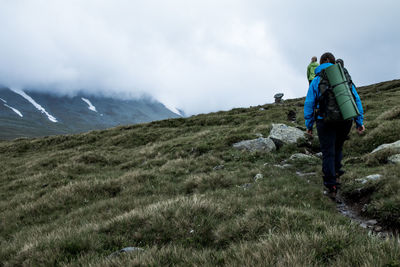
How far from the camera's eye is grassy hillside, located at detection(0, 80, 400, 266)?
312 centimetres

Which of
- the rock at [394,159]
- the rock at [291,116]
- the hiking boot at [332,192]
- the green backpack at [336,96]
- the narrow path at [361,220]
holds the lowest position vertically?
the narrow path at [361,220]

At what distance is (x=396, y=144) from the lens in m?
8.37

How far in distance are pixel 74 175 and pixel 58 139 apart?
66.7 feet

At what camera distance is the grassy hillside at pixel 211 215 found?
10.2 ft

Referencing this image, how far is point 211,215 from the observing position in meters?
4.91

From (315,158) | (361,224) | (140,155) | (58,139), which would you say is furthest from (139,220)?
(58,139)

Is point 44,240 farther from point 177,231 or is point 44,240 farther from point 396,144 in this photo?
point 396,144

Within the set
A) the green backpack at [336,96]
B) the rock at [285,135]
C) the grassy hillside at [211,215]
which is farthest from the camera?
the rock at [285,135]

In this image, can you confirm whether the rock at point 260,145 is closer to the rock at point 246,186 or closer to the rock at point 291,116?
the rock at point 246,186

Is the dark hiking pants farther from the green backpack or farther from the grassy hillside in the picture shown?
the grassy hillside

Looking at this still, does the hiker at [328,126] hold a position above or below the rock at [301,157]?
above

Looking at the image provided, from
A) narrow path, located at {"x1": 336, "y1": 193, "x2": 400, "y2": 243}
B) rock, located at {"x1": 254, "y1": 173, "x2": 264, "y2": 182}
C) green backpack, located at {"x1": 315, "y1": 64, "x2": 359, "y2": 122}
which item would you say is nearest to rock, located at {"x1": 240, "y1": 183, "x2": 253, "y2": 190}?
rock, located at {"x1": 254, "y1": 173, "x2": 264, "y2": 182}

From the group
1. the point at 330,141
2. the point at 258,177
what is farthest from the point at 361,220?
the point at 258,177

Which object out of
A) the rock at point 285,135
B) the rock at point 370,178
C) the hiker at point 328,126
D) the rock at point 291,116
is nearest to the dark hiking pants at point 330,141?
the hiker at point 328,126
